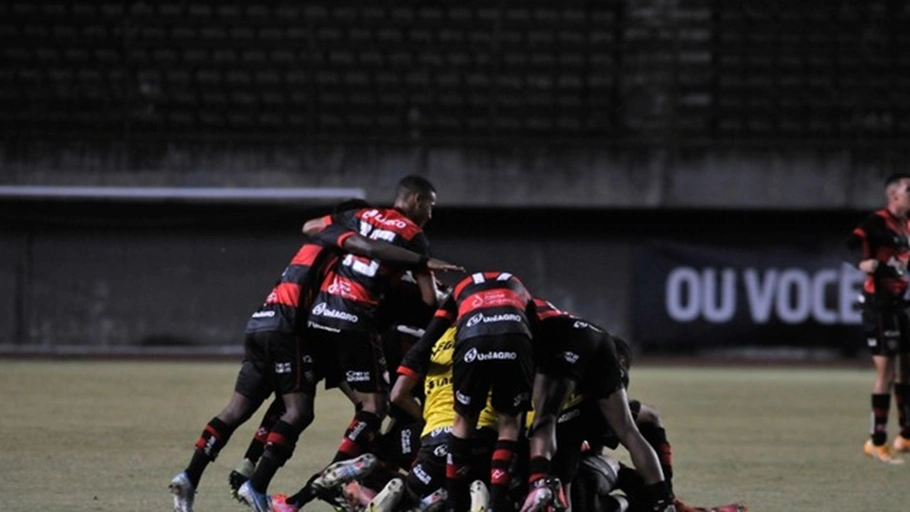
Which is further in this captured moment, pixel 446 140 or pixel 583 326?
pixel 446 140

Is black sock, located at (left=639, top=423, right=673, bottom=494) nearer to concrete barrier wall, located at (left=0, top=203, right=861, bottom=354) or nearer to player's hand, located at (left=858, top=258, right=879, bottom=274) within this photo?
player's hand, located at (left=858, top=258, right=879, bottom=274)

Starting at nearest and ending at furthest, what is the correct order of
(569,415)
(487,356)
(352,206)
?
(487,356)
(569,415)
(352,206)

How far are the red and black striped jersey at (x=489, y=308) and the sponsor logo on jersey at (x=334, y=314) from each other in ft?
2.48

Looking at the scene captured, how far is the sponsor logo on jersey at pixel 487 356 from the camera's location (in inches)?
313

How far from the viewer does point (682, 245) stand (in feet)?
76.6

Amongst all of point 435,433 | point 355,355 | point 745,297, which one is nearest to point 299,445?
point 355,355

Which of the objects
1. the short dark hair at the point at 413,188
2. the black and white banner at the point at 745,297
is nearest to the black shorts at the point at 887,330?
the short dark hair at the point at 413,188

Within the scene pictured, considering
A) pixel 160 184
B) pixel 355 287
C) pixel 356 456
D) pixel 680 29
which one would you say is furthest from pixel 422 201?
pixel 680 29

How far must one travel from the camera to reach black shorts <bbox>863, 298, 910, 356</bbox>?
12.7m

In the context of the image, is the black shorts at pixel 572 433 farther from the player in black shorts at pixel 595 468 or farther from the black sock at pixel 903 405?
the black sock at pixel 903 405

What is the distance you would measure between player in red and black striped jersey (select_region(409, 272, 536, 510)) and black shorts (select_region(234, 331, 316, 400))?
1110 mm

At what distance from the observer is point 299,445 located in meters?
12.2

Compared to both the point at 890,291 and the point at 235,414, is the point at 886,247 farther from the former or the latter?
the point at 235,414

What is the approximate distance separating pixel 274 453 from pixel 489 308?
149 centimetres
